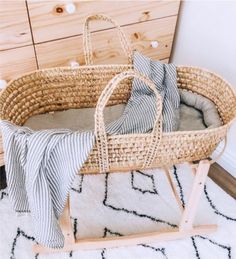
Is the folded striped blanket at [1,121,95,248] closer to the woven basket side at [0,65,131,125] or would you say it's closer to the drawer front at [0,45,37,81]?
the woven basket side at [0,65,131,125]

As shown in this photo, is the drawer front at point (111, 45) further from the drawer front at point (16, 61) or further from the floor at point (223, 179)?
the floor at point (223, 179)

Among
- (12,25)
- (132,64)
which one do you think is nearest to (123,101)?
(132,64)

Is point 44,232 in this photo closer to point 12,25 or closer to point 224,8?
point 12,25

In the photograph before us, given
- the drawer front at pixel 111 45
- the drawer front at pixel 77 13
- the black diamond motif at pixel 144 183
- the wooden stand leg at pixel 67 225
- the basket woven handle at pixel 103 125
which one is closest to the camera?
the basket woven handle at pixel 103 125

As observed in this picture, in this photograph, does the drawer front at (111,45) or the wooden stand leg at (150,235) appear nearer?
the wooden stand leg at (150,235)

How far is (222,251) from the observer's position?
1230 mm

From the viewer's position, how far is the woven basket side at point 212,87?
1078 mm

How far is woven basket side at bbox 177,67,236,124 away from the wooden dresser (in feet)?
1.17

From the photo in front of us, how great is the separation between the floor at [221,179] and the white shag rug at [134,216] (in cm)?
4

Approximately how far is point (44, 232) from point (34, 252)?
0.27 metres

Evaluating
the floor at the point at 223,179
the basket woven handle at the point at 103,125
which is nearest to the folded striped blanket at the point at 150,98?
the basket woven handle at the point at 103,125

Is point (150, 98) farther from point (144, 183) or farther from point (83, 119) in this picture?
point (144, 183)

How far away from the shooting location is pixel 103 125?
2.86ft

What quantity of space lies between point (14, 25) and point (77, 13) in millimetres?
249
